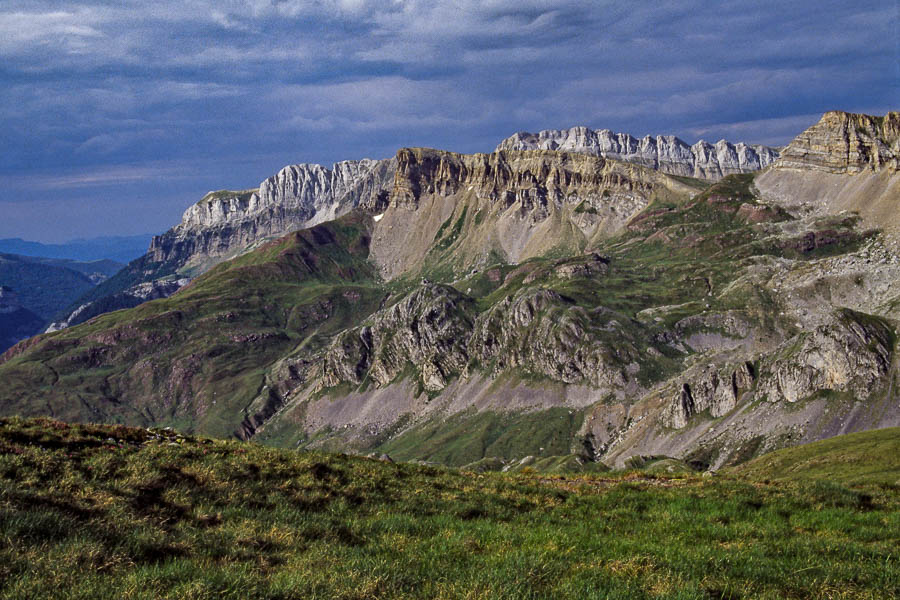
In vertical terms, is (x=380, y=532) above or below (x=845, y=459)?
above

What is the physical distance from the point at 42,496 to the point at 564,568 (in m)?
14.3

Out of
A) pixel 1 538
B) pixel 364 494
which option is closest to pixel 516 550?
pixel 364 494

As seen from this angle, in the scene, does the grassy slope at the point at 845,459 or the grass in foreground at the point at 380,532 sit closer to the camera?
the grass in foreground at the point at 380,532

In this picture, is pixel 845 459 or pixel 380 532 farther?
pixel 845 459

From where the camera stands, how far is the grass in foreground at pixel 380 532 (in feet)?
37.6

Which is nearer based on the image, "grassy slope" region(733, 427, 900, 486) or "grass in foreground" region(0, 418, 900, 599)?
"grass in foreground" region(0, 418, 900, 599)

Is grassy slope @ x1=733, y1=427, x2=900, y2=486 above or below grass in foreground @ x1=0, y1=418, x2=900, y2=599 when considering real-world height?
below

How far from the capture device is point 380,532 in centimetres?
1661

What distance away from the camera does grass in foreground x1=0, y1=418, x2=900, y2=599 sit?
11445 mm

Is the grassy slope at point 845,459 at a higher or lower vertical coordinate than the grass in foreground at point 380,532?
lower

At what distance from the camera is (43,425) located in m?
26.1

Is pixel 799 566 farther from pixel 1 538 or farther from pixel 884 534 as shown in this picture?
pixel 1 538

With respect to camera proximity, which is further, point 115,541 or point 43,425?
point 43,425

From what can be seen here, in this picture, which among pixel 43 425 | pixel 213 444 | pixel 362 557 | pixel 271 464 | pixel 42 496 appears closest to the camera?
pixel 362 557
